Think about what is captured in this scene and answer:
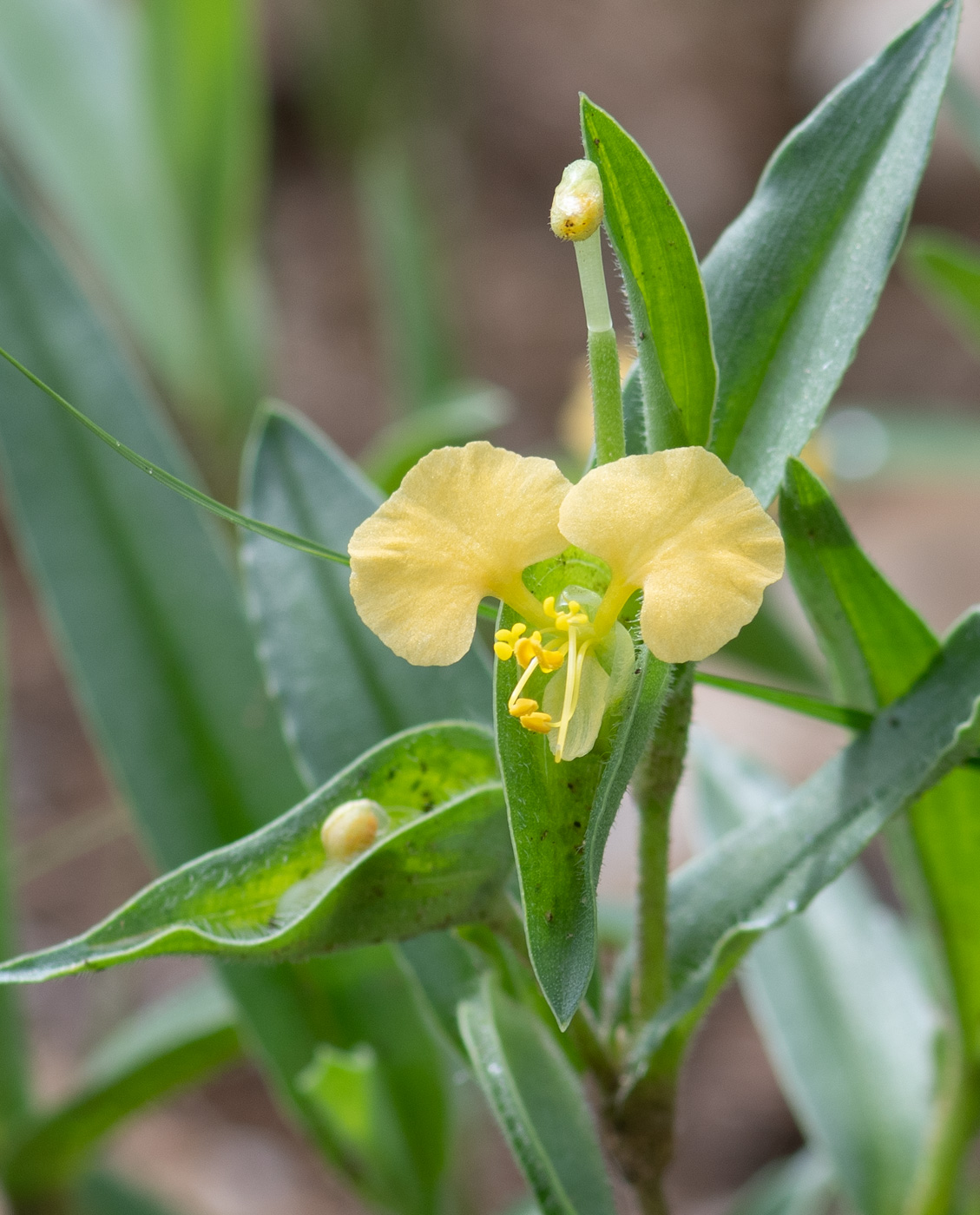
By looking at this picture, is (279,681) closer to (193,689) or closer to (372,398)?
(193,689)

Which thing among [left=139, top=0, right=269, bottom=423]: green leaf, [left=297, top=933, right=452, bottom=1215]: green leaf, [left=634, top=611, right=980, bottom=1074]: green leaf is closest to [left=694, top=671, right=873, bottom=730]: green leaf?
[left=634, top=611, right=980, bottom=1074]: green leaf

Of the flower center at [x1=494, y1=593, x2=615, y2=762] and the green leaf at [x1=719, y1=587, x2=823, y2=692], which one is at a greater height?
the green leaf at [x1=719, y1=587, x2=823, y2=692]

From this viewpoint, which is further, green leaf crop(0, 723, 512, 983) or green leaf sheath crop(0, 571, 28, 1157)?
green leaf sheath crop(0, 571, 28, 1157)

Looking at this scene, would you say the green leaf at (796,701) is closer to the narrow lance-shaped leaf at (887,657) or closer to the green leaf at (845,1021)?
the narrow lance-shaped leaf at (887,657)

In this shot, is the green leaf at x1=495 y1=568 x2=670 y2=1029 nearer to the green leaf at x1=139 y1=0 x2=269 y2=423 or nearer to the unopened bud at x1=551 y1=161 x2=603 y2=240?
the unopened bud at x1=551 y1=161 x2=603 y2=240

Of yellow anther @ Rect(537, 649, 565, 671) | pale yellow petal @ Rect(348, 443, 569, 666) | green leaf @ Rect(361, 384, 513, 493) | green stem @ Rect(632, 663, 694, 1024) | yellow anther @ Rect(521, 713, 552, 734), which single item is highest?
green leaf @ Rect(361, 384, 513, 493)

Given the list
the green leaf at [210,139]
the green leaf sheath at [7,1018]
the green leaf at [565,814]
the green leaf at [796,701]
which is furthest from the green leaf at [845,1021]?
the green leaf at [210,139]

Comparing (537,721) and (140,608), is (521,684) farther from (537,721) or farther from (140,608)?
(140,608)
